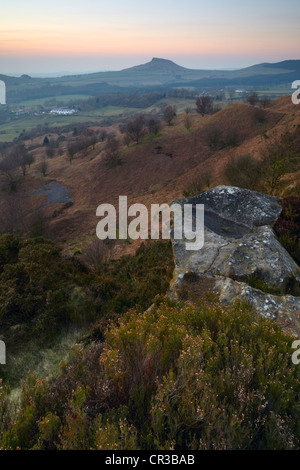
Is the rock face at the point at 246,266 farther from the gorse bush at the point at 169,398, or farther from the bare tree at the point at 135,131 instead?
the bare tree at the point at 135,131

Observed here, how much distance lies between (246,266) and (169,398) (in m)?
4.70

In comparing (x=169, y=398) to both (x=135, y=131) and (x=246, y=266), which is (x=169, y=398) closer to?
(x=246, y=266)

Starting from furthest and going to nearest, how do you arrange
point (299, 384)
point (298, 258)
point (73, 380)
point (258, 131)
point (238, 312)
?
point (258, 131), point (298, 258), point (238, 312), point (73, 380), point (299, 384)

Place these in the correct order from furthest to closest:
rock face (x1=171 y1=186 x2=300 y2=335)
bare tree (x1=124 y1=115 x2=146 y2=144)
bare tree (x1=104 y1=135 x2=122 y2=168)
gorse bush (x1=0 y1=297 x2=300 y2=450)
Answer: bare tree (x1=124 y1=115 x2=146 y2=144) < bare tree (x1=104 y1=135 x2=122 y2=168) < rock face (x1=171 y1=186 x2=300 y2=335) < gorse bush (x1=0 y1=297 x2=300 y2=450)

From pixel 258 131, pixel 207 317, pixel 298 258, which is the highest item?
pixel 258 131

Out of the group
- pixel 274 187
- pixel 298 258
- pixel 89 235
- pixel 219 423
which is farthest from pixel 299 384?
pixel 89 235

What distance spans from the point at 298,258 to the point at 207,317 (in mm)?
5236

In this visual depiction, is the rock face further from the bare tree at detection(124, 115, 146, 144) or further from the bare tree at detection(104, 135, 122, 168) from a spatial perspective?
the bare tree at detection(124, 115, 146, 144)

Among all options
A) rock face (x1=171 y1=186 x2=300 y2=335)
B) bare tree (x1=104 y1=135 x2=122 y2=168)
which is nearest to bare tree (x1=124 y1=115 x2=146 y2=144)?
bare tree (x1=104 y1=135 x2=122 y2=168)

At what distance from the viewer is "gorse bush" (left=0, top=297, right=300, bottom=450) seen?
267 centimetres

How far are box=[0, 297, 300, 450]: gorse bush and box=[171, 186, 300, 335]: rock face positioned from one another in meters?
1.61

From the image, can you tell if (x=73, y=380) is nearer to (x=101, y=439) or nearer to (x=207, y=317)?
(x=101, y=439)

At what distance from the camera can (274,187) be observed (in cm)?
1420

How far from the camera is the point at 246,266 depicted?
23.0 ft
